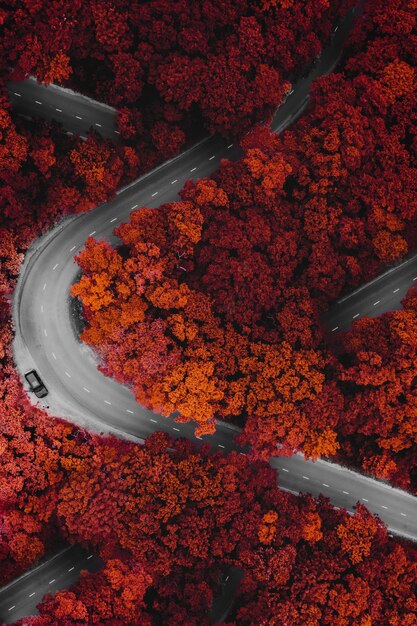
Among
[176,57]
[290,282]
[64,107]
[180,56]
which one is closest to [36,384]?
[290,282]

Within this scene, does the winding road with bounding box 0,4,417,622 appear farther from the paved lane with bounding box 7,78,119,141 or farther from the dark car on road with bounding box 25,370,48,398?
the dark car on road with bounding box 25,370,48,398

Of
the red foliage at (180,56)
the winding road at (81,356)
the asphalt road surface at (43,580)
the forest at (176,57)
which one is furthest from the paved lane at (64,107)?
the asphalt road surface at (43,580)

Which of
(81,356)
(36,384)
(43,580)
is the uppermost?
(81,356)

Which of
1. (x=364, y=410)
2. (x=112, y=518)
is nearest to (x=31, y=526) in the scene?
(x=112, y=518)

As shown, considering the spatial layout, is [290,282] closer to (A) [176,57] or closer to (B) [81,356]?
(B) [81,356]

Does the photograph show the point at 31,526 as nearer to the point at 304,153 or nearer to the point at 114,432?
the point at 114,432

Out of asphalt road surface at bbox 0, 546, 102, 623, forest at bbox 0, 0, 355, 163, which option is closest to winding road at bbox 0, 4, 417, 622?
asphalt road surface at bbox 0, 546, 102, 623
